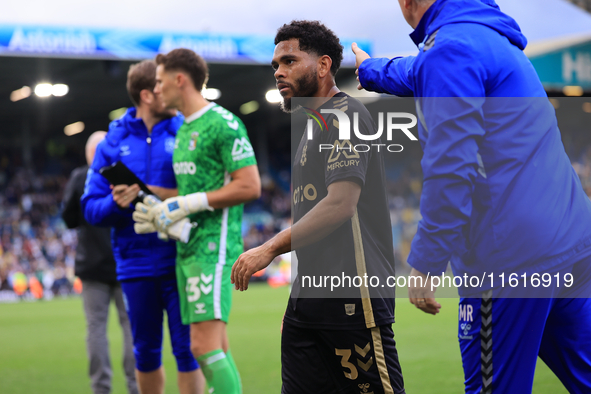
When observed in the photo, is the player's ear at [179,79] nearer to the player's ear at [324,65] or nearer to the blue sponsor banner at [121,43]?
the player's ear at [324,65]

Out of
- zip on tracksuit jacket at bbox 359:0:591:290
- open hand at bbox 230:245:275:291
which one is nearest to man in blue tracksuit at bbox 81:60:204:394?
open hand at bbox 230:245:275:291

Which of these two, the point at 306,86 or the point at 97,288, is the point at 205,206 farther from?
the point at 97,288

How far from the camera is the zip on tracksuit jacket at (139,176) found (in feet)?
12.6

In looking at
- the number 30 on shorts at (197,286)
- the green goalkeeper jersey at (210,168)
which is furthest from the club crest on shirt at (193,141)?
the number 30 on shorts at (197,286)

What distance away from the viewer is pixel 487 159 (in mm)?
2008

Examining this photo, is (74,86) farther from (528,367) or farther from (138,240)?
(528,367)

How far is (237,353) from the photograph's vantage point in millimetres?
7625

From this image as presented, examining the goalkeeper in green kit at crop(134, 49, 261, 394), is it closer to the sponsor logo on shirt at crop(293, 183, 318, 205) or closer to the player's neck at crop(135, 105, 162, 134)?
the player's neck at crop(135, 105, 162, 134)

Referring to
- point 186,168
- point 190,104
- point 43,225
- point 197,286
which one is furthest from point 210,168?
point 43,225

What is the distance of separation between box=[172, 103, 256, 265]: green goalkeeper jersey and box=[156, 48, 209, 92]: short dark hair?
0.23 metres

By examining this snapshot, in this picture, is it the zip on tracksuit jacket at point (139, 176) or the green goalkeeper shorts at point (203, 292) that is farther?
the zip on tracksuit jacket at point (139, 176)

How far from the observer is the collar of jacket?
2100 mm

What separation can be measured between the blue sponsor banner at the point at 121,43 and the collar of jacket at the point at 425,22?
16725mm
